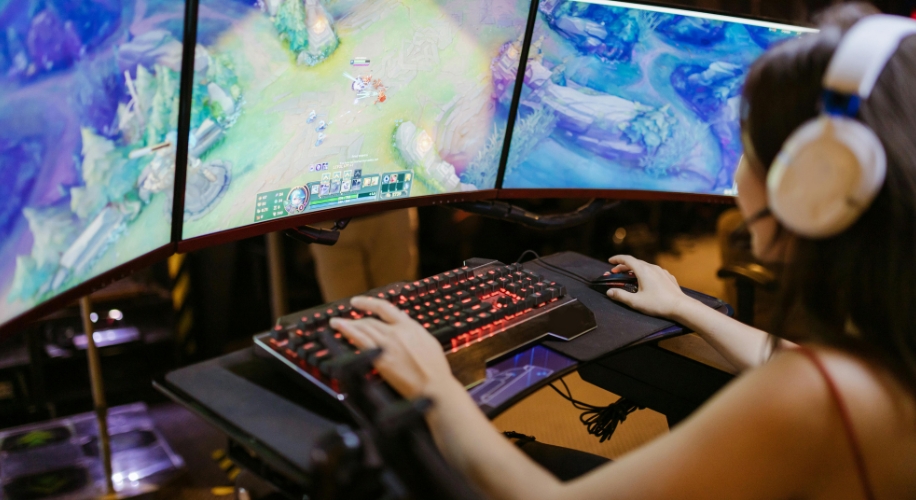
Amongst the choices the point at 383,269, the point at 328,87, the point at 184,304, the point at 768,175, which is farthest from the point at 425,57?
the point at 184,304

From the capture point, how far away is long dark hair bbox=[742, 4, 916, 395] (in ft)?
2.02

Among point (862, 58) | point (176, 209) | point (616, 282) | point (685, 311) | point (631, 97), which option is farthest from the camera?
point (631, 97)

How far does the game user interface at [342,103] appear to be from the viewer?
922mm

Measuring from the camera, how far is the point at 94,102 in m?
0.77

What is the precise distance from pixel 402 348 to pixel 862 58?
0.53 m

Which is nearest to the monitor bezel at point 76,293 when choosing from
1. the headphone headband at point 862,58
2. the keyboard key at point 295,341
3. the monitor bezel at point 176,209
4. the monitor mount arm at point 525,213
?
the monitor bezel at point 176,209

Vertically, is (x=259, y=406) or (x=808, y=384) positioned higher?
(x=808, y=384)

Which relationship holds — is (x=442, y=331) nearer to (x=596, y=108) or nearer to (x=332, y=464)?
(x=332, y=464)

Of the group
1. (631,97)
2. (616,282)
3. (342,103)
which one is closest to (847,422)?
(616,282)

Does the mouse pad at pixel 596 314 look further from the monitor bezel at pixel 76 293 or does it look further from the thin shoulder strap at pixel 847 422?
the monitor bezel at pixel 76 293

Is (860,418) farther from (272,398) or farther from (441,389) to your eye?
(272,398)

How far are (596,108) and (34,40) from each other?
0.98 metres

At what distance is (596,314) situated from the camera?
1041 millimetres

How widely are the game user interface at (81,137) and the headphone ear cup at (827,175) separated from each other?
28.3 inches
